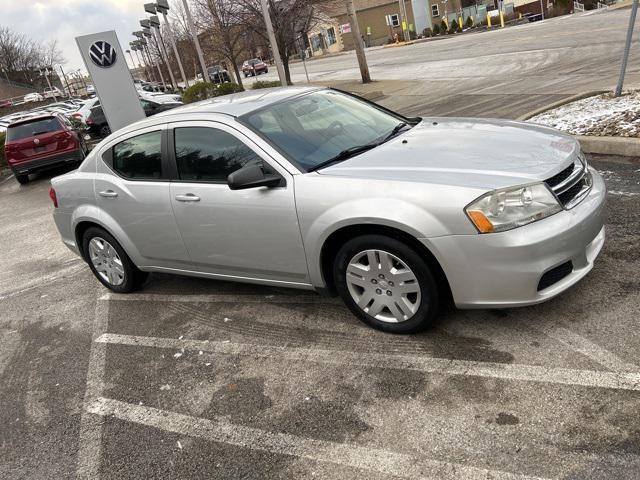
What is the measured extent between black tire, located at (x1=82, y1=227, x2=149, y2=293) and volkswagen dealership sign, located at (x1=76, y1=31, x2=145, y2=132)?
7742 millimetres

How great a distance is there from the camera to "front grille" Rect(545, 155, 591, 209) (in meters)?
3.32

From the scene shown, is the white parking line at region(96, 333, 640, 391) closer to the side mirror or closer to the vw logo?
the side mirror

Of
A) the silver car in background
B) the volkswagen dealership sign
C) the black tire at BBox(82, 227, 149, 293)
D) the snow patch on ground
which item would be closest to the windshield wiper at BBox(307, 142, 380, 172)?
the silver car in background

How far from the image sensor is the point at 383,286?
3566 mm

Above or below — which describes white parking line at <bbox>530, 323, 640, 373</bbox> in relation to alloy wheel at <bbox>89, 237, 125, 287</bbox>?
below

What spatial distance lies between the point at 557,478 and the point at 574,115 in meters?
6.79

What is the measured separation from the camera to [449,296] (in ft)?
11.4

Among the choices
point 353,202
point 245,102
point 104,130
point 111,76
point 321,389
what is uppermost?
point 111,76

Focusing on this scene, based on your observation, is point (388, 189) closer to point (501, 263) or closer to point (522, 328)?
point (501, 263)

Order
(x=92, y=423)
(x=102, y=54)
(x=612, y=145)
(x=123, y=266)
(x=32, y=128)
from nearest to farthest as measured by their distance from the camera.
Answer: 1. (x=92, y=423)
2. (x=123, y=266)
3. (x=612, y=145)
4. (x=102, y=54)
5. (x=32, y=128)

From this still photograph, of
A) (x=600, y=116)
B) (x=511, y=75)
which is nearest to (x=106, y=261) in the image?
(x=600, y=116)

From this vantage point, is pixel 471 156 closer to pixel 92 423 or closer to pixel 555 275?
pixel 555 275

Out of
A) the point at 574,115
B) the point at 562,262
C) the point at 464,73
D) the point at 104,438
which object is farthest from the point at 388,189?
the point at 464,73

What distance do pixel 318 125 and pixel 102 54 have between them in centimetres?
983
